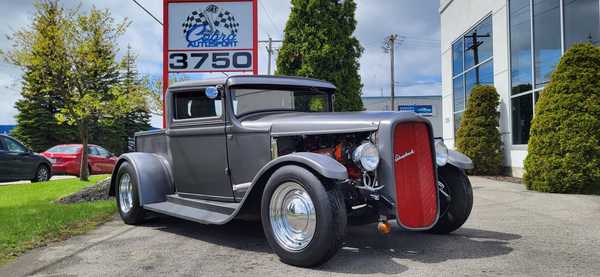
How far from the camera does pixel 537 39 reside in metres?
10.5

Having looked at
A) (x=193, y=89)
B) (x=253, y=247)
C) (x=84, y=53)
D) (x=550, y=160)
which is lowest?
(x=253, y=247)

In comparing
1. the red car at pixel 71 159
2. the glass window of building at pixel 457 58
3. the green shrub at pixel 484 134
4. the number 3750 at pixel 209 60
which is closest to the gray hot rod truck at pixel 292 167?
the number 3750 at pixel 209 60

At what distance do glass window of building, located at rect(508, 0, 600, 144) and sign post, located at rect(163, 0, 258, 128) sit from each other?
20.4 feet

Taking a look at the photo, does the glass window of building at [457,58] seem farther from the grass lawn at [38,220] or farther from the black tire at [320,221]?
the black tire at [320,221]

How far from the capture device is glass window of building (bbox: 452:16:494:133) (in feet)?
43.0

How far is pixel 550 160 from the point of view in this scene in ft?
26.8

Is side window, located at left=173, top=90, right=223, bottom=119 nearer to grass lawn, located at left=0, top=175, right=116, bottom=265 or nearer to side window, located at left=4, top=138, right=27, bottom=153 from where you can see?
grass lawn, located at left=0, top=175, right=116, bottom=265

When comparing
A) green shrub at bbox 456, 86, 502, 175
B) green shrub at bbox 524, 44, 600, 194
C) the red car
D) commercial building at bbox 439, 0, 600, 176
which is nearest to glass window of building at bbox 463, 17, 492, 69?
commercial building at bbox 439, 0, 600, 176

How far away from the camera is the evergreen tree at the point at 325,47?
13.3 m

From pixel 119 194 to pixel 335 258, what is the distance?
138 inches

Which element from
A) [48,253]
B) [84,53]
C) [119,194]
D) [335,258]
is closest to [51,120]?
[84,53]

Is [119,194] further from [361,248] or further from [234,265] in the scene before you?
[361,248]

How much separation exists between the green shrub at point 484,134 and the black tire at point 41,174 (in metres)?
11.3

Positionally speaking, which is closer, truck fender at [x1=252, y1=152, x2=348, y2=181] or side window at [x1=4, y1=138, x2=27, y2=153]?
truck fender at [x1=252, y1=152, x2=348, y2=181]
